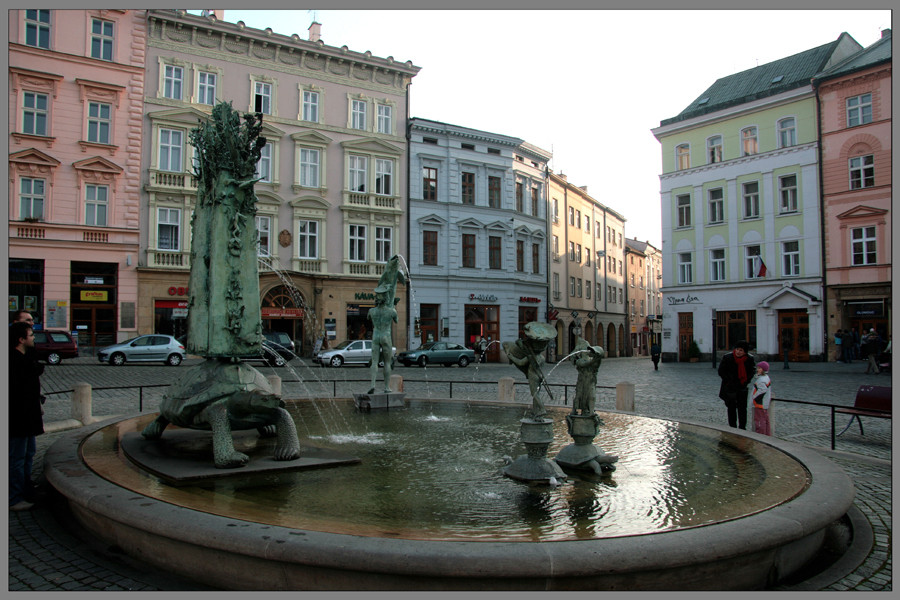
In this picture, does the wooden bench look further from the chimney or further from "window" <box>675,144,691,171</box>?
the chimney

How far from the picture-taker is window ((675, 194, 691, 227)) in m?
40.6

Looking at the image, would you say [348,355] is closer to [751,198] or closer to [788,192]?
[751,198]

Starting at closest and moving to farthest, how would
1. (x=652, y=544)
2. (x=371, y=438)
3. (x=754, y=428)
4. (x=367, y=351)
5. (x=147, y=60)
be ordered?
(x=652, y=544) → (x=371, y=438) → (x=754, y=428) → (x=367, y=351) → (x=147, y=60)

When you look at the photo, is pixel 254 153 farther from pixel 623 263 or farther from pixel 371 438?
pixel 623 263

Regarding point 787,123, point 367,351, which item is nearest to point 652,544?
point 367,351

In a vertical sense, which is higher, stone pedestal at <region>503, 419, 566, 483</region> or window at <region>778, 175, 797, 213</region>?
window at <region>778, 175, 797, 213</region>

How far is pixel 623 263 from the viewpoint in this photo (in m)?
66.6

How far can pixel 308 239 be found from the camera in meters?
35.4

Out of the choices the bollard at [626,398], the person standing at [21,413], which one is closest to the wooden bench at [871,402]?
the bollard at [626,398]

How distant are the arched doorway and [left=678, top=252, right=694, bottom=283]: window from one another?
24097 mm

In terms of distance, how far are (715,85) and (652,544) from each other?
45700 mm

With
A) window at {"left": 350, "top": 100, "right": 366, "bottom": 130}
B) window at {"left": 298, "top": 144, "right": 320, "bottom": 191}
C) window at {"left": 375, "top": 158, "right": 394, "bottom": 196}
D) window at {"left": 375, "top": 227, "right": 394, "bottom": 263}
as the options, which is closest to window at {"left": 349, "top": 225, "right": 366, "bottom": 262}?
window at {"left": 375, "top": 227, "right": 394, "bottom": 263}

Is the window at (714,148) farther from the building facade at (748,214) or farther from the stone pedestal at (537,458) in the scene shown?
the stone pedestal at (537,458)

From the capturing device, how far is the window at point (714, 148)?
39.2 m
